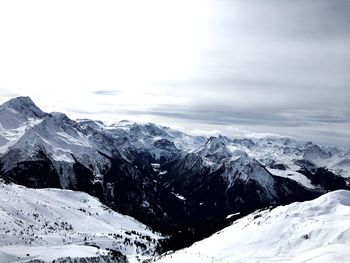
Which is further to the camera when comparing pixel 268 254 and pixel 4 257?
pixel 4 257

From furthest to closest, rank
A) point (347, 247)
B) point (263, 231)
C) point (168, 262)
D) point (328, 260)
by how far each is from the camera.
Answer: point (263, 231), point (168, 262), point (347, 247), point (328, 260)

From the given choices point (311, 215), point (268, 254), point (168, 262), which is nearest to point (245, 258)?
point (268, 254)

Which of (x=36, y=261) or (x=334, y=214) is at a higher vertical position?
(x=334, y=214)

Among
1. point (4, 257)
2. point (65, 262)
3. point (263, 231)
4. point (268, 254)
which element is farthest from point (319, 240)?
point (4, 257)

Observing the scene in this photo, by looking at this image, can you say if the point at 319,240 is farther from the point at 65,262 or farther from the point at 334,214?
the point at 65,262

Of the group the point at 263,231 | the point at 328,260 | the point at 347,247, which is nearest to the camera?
the point at 328,260

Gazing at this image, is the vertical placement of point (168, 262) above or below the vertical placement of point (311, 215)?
below

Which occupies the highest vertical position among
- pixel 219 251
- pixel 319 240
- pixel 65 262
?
pixel 319 240

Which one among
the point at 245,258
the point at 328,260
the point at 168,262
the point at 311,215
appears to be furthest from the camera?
the point at 311,215

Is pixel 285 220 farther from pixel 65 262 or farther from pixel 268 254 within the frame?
pixel 65 262

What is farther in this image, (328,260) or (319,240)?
(319,240)
